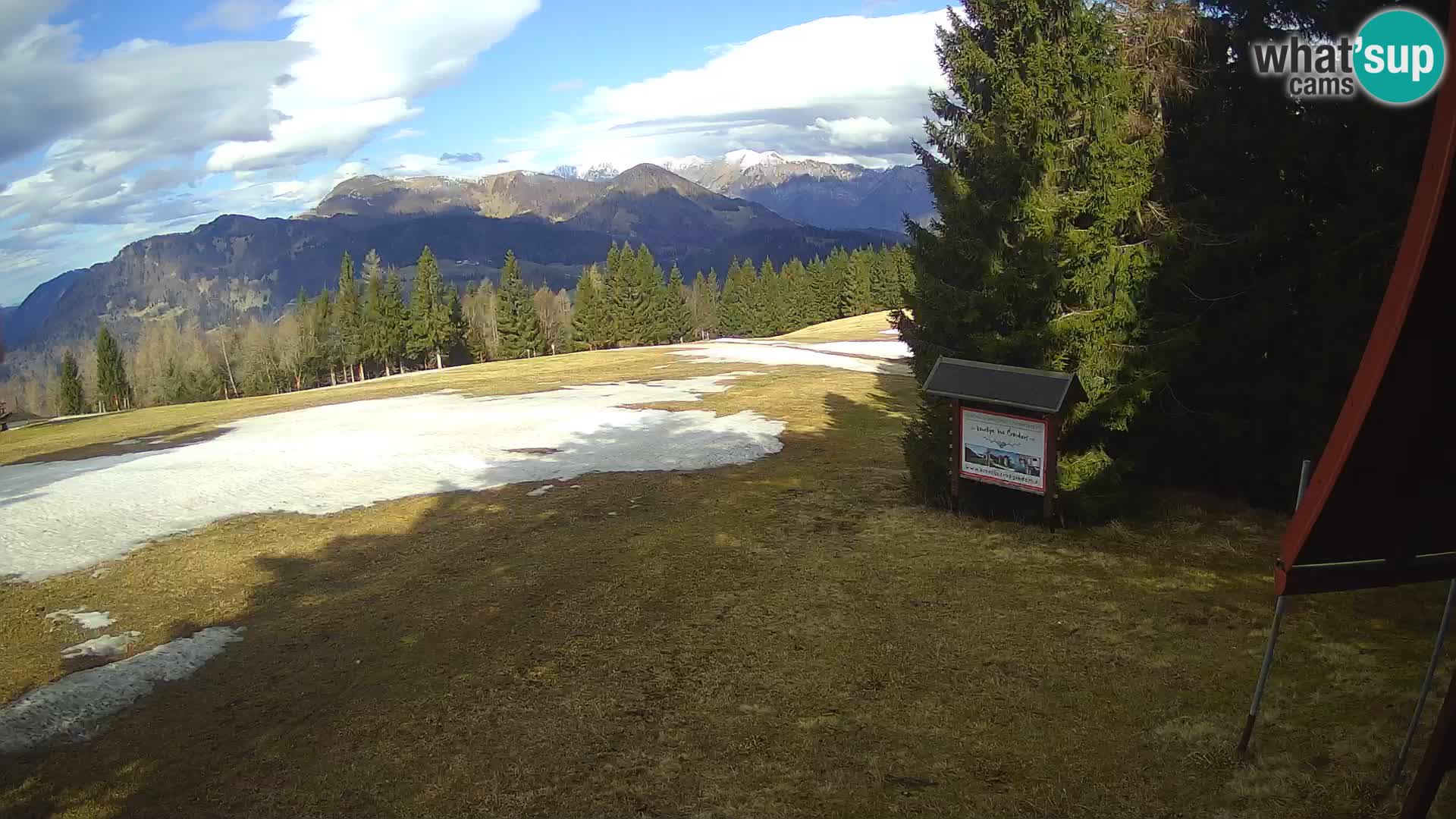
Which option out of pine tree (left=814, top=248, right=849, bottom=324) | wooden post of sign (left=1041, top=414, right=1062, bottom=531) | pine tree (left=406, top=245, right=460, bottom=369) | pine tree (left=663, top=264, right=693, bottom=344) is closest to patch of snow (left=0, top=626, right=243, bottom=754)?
wooden post of sign (left=1041, top=414, right=1062, bottom=531)

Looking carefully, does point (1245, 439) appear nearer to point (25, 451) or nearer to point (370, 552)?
point (370, 552)

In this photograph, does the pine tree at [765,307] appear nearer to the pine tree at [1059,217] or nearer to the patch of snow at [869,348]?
the patch of snow at [869,348]

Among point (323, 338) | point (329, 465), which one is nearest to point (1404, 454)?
point (329, 465)

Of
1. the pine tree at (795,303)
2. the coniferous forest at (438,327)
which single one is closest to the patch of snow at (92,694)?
the coniferous forest at (438,327)

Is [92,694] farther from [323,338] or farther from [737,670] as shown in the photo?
[323,338]

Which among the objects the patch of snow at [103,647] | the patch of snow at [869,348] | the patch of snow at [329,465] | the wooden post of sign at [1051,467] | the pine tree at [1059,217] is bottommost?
the patch of snow at [869,348]
